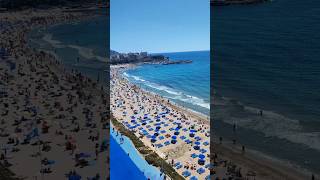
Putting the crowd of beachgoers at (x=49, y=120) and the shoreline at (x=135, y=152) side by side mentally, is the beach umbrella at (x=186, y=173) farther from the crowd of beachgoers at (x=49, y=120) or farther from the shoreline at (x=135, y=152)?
the crowd of beachgoers at (x=49, y=120)

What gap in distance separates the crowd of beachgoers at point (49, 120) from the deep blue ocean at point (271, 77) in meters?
5.17

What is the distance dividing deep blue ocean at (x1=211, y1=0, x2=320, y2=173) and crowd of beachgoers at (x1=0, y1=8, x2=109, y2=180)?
16.9 ft

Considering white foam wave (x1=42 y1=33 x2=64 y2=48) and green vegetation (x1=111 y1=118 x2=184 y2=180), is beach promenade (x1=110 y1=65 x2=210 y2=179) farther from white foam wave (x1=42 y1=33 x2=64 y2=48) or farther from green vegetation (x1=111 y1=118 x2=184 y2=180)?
white foam wave (x1=42 y1=33 x2=64 y2=48)

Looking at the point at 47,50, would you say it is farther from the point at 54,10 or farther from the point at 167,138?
the point at 167,138

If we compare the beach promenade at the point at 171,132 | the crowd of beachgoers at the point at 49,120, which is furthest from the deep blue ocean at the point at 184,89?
the crowd of beachgoers at the point at 49,120

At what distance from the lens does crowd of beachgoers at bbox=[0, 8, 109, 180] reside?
8.48 metres

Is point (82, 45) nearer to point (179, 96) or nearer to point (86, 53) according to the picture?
point (86, 53)

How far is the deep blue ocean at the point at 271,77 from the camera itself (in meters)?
13.7

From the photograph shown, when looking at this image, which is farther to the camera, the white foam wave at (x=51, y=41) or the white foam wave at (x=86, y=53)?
the white foam wave at (x=51, y=41)

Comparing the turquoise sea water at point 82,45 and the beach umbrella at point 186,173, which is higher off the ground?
the turquoise sea water at point 82,45

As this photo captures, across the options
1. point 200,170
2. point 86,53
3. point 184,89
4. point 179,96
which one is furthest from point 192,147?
point 184,89

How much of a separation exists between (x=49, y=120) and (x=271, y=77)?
549 inches

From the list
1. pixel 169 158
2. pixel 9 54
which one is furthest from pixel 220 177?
pixel 9 54

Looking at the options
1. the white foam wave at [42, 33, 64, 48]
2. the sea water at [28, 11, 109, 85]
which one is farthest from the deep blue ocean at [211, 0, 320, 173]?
the white foam wave at [42, 33, 64, 48]
